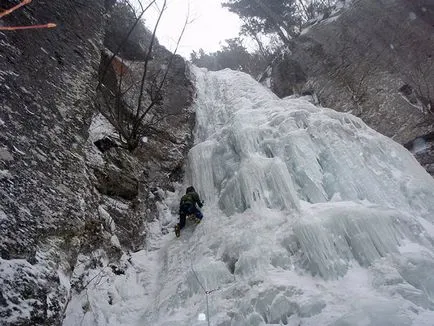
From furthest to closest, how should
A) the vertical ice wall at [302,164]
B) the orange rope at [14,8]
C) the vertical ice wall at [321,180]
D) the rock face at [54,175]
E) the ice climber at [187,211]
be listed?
the ice climber at [187,211], the vertical ice wall at [302,164], the vertical ice wall at [321,180], the orange rope at [14,8], the rock face at [54,175]

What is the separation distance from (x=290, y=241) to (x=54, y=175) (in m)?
2.75

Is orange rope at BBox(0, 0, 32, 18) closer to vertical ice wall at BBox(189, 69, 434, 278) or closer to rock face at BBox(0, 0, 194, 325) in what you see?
rock face at BBox(0, 0, 194, 325)

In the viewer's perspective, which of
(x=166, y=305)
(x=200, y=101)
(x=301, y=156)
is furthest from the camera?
(x=200, y=101)

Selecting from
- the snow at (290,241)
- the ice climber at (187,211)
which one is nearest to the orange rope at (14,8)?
the snow at (290,241)

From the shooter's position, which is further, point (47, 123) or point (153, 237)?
point (153, 237)

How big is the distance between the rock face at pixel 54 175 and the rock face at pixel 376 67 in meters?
6.47

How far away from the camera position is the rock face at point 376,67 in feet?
28.8

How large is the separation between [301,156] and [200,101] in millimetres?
6163

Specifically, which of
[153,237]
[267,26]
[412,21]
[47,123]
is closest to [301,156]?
[153,237]

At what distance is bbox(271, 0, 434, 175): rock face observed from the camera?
879cm

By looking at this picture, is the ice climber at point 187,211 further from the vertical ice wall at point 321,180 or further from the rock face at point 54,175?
the rock face at point 54,175

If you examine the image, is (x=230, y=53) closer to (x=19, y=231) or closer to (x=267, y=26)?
(x=267, y=26)

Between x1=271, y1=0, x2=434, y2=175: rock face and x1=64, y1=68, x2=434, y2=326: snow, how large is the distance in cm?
310

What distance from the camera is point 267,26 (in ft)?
55.6
